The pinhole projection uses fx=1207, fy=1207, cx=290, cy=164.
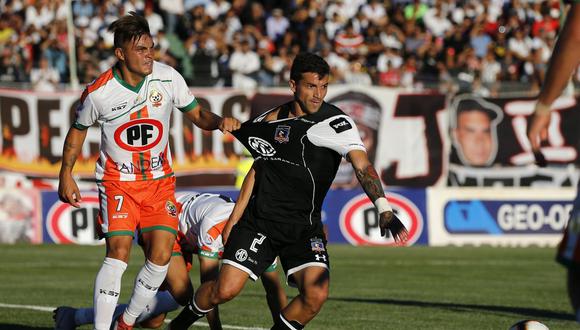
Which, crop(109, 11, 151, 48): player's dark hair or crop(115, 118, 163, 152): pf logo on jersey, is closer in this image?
crop(109, 11, 151, 48): player's dark hair

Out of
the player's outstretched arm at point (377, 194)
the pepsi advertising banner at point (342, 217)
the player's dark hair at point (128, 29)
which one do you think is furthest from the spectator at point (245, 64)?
the player's outstretched arm at point (377, 194)

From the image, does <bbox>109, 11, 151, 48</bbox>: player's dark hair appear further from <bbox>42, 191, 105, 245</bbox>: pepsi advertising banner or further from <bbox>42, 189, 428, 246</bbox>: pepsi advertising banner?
<bbox>42, 191, 105, 245</bbox>: pepsi advertising banner

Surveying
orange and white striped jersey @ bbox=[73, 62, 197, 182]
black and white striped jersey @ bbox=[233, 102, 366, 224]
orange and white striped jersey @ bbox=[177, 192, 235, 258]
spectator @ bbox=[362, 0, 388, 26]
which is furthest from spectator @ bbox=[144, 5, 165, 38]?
black and white striped jersey @ bbox=[233, 102, 366, 224]

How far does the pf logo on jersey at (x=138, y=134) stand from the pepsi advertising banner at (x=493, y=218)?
584 inches

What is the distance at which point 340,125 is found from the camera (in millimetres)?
8844

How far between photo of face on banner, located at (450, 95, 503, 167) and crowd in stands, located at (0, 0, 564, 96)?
0.42 metres

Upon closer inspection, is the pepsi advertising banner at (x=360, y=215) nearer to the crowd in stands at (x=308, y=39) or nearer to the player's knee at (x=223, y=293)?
the crowd in stands at (x=308, y=39)

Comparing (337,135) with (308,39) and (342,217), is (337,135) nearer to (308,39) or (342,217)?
(342,217)

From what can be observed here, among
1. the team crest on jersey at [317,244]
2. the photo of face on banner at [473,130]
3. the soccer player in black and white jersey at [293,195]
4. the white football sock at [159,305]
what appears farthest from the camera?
the photo of face on banner at [473,130]

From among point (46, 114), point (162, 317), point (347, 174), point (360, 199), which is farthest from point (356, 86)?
point (162, 317)

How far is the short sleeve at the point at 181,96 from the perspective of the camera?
956 cm

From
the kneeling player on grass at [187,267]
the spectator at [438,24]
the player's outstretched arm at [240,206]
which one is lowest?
the spectator at [438,24]

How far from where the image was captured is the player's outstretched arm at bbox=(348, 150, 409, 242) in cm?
773

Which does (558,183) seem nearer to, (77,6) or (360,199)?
(360,199)
